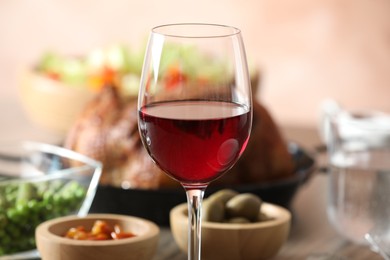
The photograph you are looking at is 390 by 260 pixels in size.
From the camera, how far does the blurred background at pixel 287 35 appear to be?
3.62 meters

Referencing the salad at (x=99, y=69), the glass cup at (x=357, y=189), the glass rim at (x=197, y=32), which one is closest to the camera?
the glass rim at (x=197, y=32)

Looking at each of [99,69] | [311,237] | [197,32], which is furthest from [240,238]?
[99,69]

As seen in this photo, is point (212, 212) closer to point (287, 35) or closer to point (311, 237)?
point (311, 237)

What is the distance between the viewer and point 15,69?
417 centimetres

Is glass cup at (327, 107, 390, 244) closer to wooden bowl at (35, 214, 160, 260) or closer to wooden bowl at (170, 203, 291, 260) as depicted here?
wooden bowl at (170, 203, 291, 260)

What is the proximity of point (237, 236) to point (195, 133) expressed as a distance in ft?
0.94

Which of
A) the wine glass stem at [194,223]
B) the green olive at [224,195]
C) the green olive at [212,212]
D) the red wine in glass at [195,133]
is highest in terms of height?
the red wine in glass at [195,133]

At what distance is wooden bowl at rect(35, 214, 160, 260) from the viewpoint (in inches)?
42.2

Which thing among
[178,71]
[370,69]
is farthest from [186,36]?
[370,69]

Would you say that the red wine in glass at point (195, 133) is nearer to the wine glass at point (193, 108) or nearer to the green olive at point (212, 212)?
the wine glass at point (193, 108)

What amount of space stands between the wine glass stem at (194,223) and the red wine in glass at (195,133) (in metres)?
0.03

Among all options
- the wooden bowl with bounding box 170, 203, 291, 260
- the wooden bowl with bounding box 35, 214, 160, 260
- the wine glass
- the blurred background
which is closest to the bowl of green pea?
the wooden bowl with bounding box 35, 214, 160, 260

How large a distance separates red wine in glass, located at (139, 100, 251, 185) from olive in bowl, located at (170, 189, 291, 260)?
0.23 m

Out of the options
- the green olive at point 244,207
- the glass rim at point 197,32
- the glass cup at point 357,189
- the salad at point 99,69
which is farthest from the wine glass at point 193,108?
the salad at point 99,69
